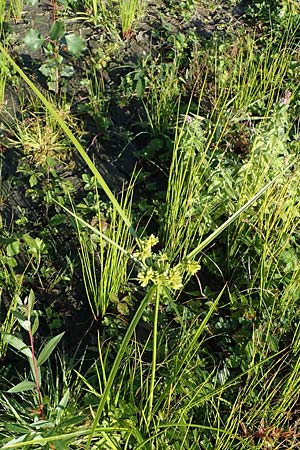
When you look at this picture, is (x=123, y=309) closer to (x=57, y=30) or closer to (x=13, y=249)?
(x=13, y=249)

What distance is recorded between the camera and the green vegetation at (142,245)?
1.70 meters

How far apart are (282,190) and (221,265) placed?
406mm

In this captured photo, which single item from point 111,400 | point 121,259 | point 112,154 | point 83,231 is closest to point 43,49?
point 112,154

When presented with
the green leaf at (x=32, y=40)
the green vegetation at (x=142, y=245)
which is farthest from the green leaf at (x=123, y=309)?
the green leaf at (x=32, y=40)

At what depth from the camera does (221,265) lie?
235 centimetres

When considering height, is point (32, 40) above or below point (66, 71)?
above

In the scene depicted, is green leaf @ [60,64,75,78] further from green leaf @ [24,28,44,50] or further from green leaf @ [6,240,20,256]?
green leaf @ [6,240,20,256]

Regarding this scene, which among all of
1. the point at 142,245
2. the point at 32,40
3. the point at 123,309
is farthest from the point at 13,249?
the point at 32,40

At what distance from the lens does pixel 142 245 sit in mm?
1339

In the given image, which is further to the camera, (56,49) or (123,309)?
(56,49)

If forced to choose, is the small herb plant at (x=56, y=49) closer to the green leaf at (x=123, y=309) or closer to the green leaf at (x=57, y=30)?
the green leaf at (x=57, y=30)

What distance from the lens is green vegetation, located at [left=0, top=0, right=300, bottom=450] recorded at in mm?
1698

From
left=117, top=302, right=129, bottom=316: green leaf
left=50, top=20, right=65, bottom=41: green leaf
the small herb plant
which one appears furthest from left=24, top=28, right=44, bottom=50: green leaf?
left=117, top=302, right=129, bottom=316: green leaf

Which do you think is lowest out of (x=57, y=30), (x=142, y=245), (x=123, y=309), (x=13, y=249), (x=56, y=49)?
(x=123, y=309)
